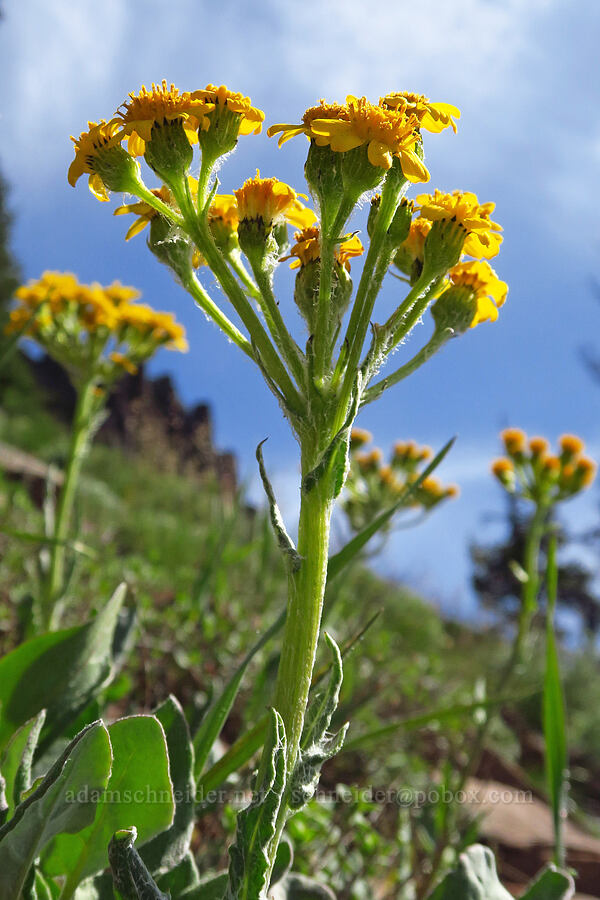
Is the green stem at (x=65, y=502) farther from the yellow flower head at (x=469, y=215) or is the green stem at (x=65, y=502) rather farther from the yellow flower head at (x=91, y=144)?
the yellow flower head at (x=469, y=215)

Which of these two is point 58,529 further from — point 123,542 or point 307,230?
point 123,542

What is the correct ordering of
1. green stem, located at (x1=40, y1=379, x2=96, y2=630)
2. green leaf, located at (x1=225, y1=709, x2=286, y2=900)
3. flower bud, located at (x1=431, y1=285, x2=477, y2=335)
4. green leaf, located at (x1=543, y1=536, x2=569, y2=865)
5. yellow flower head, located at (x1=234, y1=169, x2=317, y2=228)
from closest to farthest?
green leaf, located at (x1=225, y1=709, x2=286, y2=900) < yellow flower head, located at (x1=234, y1=169, x2=317, y2=228) < flower bud, located at (x1=431, y1=285, x2=477, y2=335) < green leaf, located at (x1=543, y1=536, x2=569, y2=865) < green stem, located at (x1=40, y1=379, x2=96, y2=630)

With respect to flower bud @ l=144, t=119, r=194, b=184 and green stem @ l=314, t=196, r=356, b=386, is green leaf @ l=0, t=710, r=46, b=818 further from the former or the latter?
flower bud @ l=144, t=119, r=194, b=184

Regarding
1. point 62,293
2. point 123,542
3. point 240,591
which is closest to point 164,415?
point 123,542

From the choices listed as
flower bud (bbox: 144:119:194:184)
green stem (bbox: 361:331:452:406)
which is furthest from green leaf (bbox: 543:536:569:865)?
flower bud (bbox: 144:119:194:184)

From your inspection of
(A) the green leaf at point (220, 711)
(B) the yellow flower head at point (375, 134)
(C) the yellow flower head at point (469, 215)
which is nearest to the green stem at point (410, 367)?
(C) the yellow flower head at point (469, 215)
